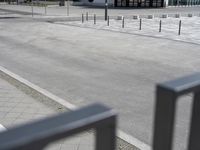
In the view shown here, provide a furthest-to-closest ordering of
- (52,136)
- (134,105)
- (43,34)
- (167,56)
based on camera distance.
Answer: (43,34), (167,56), (134,105), (52,136)

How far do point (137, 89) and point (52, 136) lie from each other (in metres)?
7.46

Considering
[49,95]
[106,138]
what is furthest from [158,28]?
[106,138]

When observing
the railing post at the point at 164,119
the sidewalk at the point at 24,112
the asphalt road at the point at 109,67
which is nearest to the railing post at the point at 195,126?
the railing post at the point at 164,119

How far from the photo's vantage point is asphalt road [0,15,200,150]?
7.18 meters

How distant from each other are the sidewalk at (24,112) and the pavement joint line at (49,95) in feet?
1.38

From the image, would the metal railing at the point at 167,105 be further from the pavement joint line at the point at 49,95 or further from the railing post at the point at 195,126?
the pavement joint line at the point at 49,95

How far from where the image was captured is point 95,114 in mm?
1443

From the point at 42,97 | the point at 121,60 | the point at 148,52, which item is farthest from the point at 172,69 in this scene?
the point at 42,97

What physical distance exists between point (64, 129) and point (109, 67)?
9962 mm

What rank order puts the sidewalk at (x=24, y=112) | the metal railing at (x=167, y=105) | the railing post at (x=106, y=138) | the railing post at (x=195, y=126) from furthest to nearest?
the sidewalk at (x=24, y=112)
the railing post at (x=195, y=126)
the metal railing at (x=167, y=105)
the railing post at (x=106, y=138)

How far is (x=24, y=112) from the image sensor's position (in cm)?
648

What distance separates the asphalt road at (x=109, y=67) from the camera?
7.18 meters

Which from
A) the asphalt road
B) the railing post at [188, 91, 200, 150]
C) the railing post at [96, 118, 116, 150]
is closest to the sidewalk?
the asphalt road

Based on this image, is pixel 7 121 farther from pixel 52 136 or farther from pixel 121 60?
pixel 121 60
